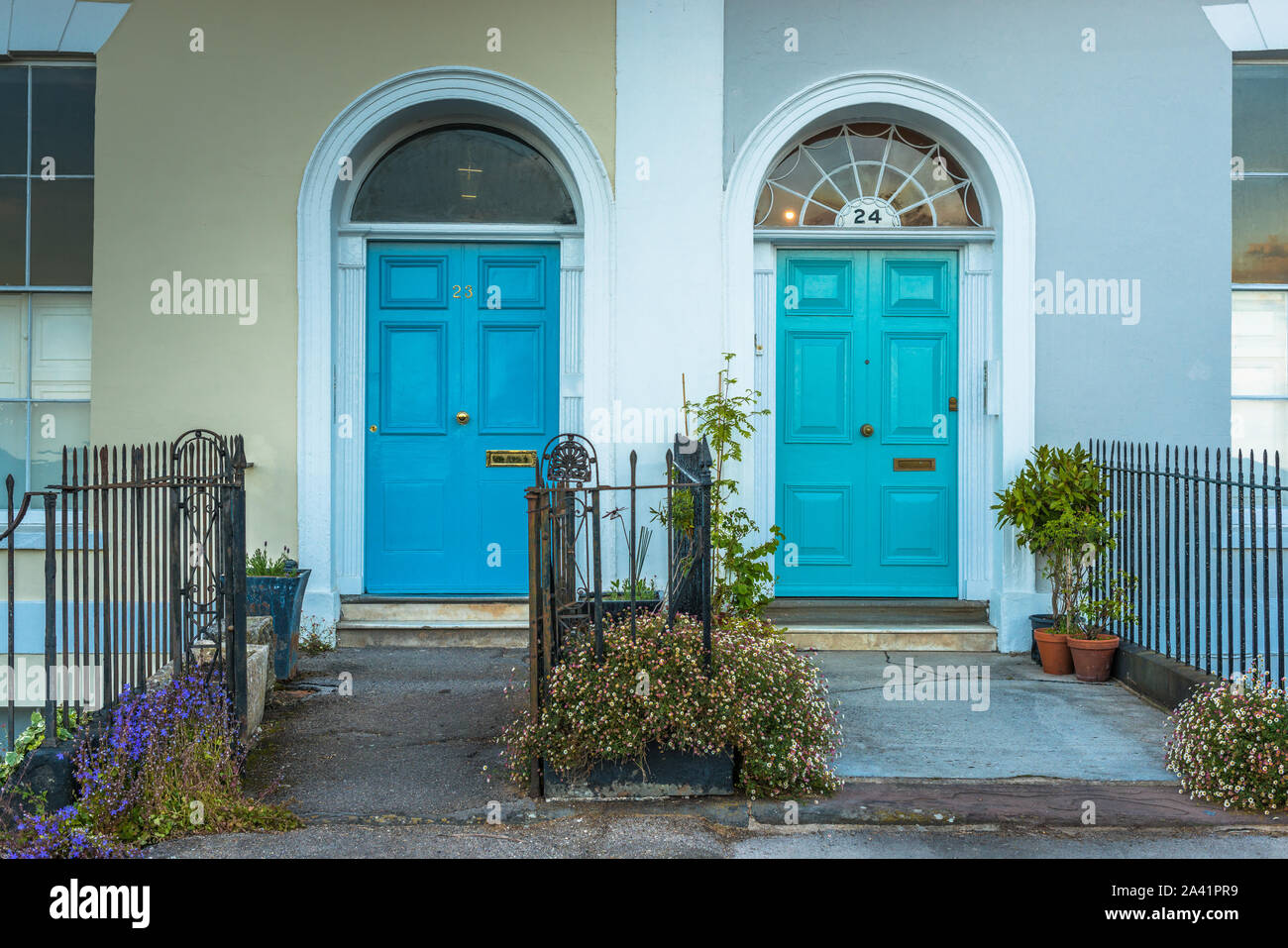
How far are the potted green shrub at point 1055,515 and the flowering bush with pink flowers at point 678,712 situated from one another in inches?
111

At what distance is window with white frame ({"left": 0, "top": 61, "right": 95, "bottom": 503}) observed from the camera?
789cm

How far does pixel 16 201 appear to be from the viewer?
7.89m

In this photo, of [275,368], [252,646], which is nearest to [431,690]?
[252,646]

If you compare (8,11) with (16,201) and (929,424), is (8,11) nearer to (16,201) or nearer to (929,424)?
(16,201)

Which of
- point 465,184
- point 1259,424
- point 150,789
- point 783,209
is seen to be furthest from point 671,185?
point 150,789

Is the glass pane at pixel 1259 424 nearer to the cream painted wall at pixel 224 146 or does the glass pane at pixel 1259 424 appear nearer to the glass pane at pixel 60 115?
the cream painted wall at pixel 224 146

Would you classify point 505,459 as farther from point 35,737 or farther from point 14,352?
point 35,737

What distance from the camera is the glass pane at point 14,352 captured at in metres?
7.94

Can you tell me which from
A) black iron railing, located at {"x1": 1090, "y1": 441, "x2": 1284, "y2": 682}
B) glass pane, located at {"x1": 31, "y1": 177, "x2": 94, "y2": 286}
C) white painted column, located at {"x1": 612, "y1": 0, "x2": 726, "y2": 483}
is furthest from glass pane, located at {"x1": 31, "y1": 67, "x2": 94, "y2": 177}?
black iron railing, located at {"x1": 1090, "y1": 441, "x2": 1284, "y2": 682}

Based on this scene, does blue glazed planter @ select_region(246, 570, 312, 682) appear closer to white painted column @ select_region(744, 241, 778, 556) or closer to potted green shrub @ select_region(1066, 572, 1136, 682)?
white painted column @ select_region(744, 241, 778, 556)

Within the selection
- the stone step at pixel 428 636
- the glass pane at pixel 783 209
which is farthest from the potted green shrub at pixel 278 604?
the glass pane at pixel 783 209

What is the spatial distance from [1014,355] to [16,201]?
273 inches

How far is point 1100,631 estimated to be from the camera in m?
7.14

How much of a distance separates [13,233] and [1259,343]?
28.8 feet
